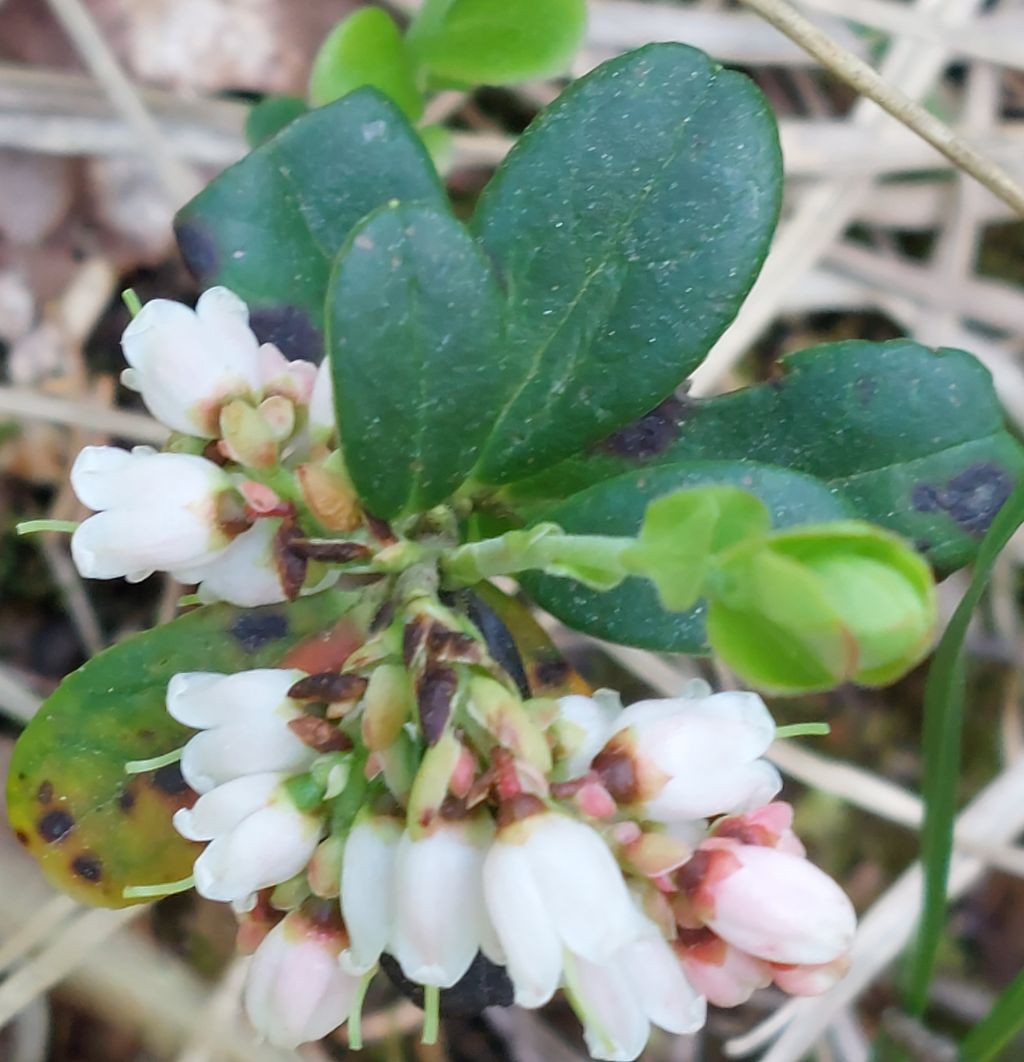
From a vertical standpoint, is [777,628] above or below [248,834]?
above

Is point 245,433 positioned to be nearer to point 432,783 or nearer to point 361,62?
point 432,783

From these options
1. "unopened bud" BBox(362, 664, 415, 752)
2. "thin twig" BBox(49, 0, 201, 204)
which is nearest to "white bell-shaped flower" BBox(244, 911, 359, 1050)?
"unopened bud" BBox(362, 664, 415, 752)

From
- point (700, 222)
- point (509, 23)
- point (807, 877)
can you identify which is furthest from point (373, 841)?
point (509, 23)

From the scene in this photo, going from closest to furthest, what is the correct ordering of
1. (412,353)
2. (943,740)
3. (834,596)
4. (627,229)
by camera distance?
1. (834,596)
2. (412,353)
3. (627,229)
4. (943,740)

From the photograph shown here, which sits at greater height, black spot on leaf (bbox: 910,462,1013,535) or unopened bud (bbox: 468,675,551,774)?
unopened bud (bbox: 468,675,551,774)

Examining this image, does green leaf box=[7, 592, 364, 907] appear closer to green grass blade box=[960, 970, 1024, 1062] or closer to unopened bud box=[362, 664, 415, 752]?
unopened bud box=[362, 664, 415, 752]

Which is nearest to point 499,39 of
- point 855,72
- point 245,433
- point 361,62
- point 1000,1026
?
point 361,62

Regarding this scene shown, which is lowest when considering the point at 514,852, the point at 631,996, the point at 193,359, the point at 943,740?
the point at 943,740

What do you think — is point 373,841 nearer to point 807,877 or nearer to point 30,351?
point 807,877
